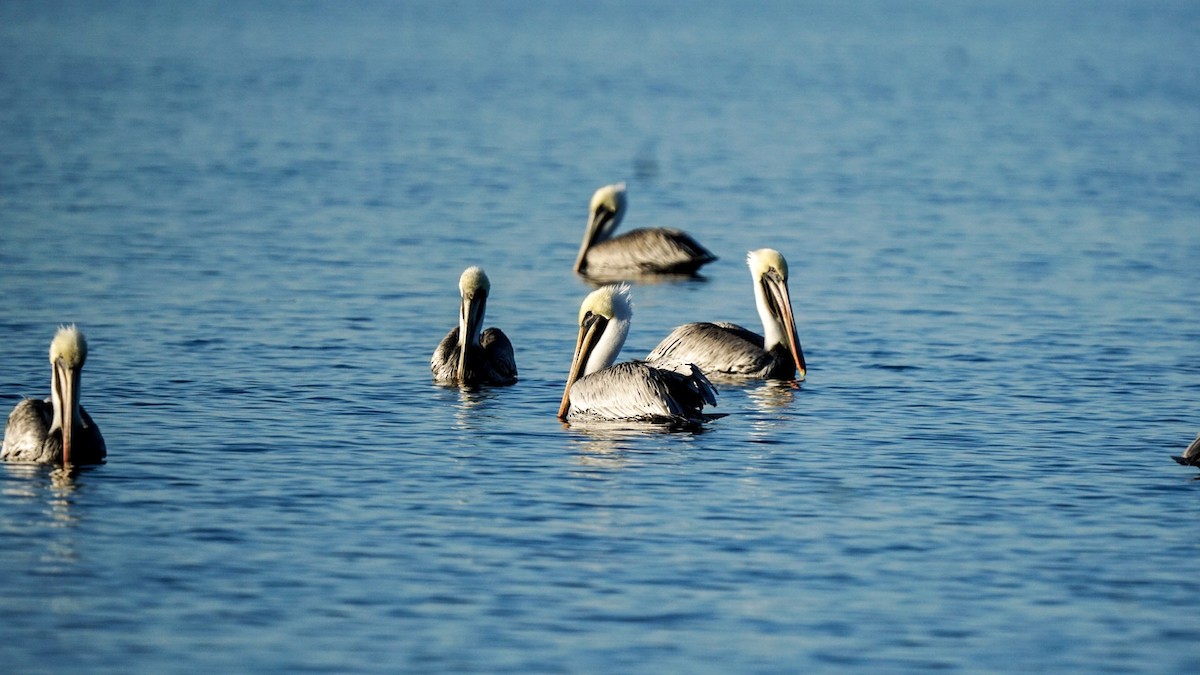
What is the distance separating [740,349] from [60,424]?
15.3 ft

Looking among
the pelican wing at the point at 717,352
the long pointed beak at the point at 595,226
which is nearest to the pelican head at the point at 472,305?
the pelican wing at the point at 717,352

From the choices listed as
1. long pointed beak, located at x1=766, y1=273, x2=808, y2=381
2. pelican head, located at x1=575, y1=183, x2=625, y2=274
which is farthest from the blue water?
pelican head, located at x1=575, y1=183, x2=625, y2=274

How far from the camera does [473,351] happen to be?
11328 millimetres

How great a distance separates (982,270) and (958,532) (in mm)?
9037

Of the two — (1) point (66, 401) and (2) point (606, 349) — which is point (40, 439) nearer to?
(1) point (66, 401)

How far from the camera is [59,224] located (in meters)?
18.0

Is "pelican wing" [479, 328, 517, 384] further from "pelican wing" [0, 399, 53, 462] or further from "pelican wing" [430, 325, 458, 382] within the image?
"pelican wing" [0, 399, 53, 462]

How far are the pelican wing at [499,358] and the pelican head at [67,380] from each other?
3215mm

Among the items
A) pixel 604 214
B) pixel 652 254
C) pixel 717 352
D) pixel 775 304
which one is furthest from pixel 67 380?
pixel 604 214

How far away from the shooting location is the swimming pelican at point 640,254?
17.2 m

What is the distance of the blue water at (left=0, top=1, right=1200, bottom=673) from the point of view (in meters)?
6.71

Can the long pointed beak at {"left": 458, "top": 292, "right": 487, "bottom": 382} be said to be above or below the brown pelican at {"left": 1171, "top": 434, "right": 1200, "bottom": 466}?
above

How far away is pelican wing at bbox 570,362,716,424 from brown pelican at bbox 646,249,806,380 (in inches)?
61.9

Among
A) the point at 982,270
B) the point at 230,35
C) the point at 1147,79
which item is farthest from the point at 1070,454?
the point at 230,35
